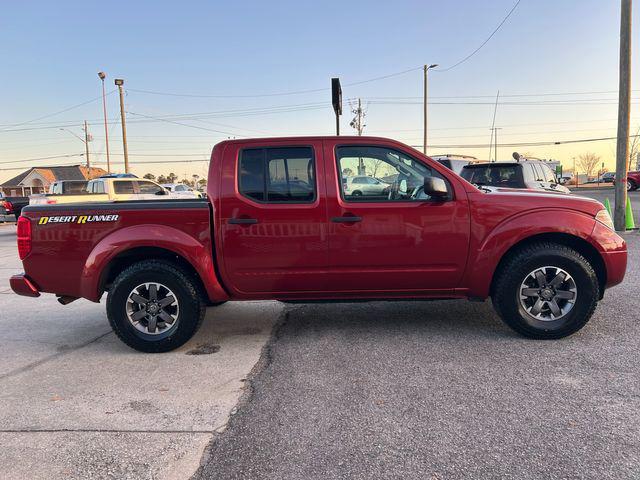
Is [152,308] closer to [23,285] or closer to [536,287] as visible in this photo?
[23,285]

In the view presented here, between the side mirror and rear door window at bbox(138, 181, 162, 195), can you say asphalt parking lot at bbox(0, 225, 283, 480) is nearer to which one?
the side mirror

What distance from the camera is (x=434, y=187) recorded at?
3.92 meters

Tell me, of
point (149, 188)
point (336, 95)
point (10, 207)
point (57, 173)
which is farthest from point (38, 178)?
point (336, 95)

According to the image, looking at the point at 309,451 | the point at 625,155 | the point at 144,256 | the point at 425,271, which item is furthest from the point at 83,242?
the point at 625,155

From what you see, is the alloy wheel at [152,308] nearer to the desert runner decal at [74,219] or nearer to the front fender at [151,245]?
the front fender at [151,245]

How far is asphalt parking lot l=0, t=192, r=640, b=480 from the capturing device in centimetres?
247

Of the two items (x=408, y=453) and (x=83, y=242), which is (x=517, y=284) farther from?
(x=83, y=242)

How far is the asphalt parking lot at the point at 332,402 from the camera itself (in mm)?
2473

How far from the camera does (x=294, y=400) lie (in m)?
3.18

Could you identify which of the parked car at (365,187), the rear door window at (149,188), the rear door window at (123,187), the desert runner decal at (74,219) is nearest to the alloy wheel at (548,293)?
the parked car at (365,187)

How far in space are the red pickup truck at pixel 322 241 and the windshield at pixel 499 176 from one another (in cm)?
655

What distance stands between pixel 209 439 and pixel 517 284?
290 centimetres

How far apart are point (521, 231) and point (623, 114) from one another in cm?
972

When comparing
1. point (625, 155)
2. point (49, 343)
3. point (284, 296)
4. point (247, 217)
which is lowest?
point (49, 343)
